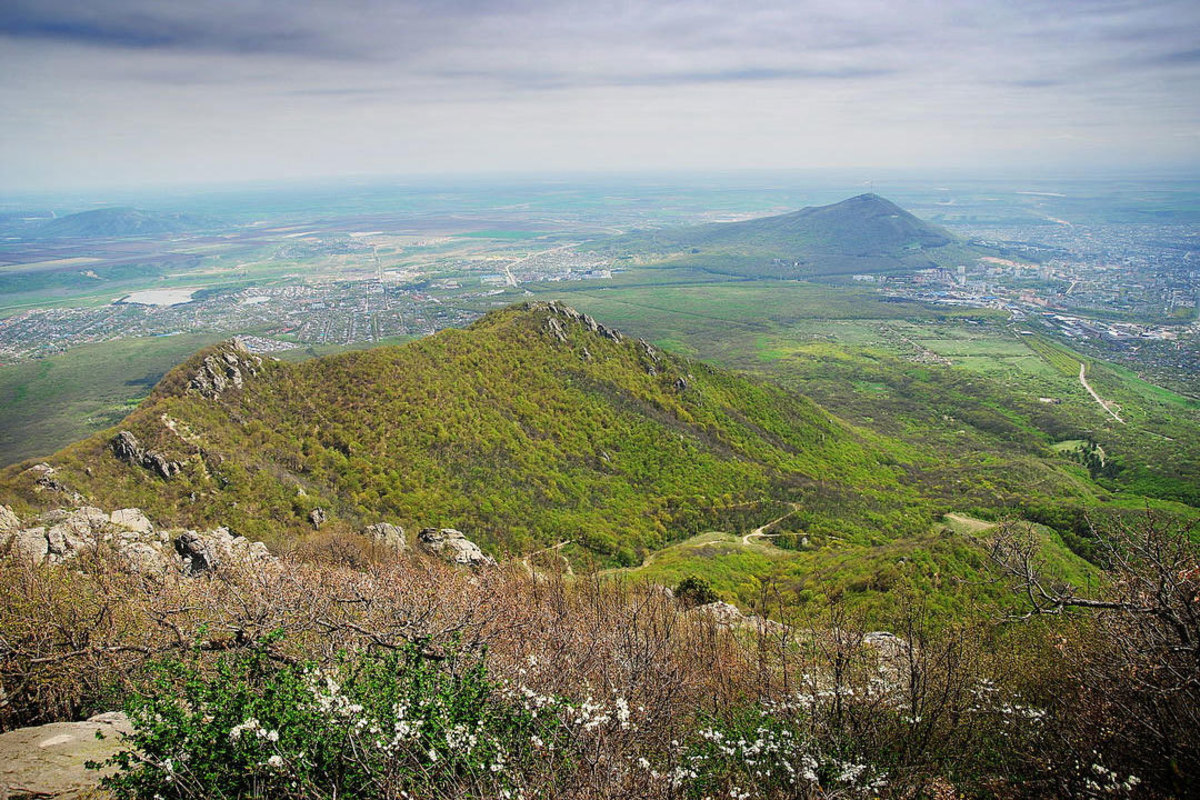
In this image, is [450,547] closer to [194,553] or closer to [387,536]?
[387,536]

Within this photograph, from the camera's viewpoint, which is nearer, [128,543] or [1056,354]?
[128,543]

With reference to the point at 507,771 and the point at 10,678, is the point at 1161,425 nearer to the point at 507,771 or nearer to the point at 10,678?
the point at 507,771

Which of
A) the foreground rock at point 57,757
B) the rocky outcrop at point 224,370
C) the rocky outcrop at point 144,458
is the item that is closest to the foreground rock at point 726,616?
the foreground rock at point 57,757

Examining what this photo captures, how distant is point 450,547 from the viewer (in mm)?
30891

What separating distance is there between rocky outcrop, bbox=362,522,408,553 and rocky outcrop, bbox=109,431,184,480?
436 inches

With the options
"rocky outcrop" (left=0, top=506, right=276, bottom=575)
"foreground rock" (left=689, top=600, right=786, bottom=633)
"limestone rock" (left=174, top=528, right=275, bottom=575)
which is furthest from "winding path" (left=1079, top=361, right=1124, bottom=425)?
"rocky outcrop" (left=0, top=506, right=276, bottom=575)

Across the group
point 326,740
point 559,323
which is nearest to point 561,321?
point 559,323

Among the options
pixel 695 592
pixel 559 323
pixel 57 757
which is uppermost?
pixel 559 323

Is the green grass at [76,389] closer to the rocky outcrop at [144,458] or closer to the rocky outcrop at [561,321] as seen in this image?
the rocky outcrop at [144,458]

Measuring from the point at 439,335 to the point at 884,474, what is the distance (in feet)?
192

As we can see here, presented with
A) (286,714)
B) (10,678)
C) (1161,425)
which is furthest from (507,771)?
(1161,425)

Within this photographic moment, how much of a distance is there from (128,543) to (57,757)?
14.0 meters

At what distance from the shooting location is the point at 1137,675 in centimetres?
1014

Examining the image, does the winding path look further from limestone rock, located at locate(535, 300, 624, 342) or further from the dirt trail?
limestone rock, located at locate(535, 300, 624, 342)
